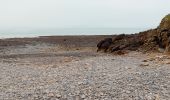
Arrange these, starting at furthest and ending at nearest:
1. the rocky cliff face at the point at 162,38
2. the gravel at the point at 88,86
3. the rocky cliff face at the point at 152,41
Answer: the rocky cliff face at the point at 152,41, the rocky cliff face at the point at 162,38, the gravel at the point at 88,86

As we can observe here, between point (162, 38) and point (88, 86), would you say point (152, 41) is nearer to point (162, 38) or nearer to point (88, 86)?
point (162, 38)

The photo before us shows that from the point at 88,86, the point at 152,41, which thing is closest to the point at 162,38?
the point at 152,41

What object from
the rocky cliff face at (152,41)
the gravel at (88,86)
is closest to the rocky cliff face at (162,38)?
the rocky cliff face at (152,41)

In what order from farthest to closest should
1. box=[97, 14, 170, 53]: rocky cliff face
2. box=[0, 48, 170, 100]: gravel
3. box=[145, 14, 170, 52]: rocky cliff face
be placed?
box=[97, 14, 170, 53]: rocky cliff face
box=[145, 14, 170, 52]: rocky cliff face
box=[0, 48, 170, 100]: gravel

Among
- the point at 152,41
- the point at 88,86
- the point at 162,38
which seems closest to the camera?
the point at 88,86

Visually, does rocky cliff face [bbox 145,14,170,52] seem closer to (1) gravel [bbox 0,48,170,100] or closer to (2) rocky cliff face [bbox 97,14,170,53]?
(2) rocky cliff face [bbox 97,14,170,53]

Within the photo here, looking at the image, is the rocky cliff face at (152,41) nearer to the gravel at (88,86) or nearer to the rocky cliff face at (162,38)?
the rocky cliff face at (162,38)

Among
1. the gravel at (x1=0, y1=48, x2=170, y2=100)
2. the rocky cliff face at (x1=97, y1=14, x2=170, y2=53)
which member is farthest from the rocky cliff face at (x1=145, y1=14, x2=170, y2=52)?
the gravel at (x1=0, y1=48, x2=170, y2=100)

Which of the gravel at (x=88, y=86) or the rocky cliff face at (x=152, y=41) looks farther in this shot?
the rocky cliff face at (x=152, y=41)

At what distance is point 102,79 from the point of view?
20.5 m

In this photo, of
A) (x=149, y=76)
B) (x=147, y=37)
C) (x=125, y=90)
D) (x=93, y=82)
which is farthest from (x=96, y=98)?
(x=147, y=37)

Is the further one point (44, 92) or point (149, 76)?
point (149, 76)

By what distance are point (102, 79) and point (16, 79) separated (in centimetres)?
517

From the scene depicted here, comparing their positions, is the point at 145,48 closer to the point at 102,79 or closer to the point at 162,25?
the point at 162,25
